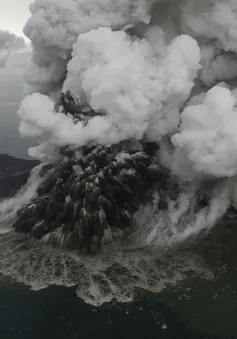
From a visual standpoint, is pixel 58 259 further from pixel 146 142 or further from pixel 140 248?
pixel 146 142

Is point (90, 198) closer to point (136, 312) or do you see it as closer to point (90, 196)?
point (90, 196)

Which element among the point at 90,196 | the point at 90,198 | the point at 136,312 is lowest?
Result: the point at 136,312

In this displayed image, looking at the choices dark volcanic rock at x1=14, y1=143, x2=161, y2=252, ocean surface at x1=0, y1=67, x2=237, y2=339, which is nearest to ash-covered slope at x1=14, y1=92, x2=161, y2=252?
dark volcanic rock at x1=14, y1=143, x2=161, y2=252

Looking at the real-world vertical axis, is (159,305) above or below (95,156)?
below

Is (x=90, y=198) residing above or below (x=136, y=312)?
above

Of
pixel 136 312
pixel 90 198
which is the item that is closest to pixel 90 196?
pixel 90 198

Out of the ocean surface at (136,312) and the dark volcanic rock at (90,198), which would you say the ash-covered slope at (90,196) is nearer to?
the dark volcanic rock at (90,198)

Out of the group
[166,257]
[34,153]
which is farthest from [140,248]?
[34,153]

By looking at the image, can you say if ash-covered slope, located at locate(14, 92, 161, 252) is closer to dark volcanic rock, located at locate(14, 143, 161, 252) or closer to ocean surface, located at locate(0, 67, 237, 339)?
dark volcanic rock, located at locate(14, 143, 161, 252)
